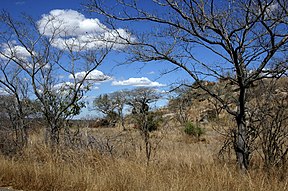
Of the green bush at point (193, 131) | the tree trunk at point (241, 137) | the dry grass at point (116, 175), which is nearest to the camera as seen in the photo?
the dry grass at point (116, 175)

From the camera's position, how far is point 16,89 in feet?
46.5

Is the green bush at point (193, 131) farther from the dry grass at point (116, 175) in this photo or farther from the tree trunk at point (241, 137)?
the tree trunk at point (241, 137)

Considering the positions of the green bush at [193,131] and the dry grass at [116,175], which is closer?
the dry grass at [116,175]

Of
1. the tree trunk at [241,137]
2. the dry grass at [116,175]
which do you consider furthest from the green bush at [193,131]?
the tree trunk at [241,137]

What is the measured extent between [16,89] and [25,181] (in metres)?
8.27

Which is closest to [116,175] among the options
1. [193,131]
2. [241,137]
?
[241,137]

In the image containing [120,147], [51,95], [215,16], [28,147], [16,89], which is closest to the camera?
[215,16]

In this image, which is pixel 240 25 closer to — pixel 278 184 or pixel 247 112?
pixel 247 112

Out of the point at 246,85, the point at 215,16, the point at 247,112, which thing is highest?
the point at 215,16

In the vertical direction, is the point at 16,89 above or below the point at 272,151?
above

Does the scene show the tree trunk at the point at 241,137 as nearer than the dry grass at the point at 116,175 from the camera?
No

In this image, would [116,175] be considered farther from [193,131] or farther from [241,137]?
[193,131]

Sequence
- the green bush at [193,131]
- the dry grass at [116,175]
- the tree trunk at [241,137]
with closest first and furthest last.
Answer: the dry grass at [116,175]
the tree trunk at [241,137]
the green bush at [193,131]

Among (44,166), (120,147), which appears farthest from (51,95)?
(44,166)
